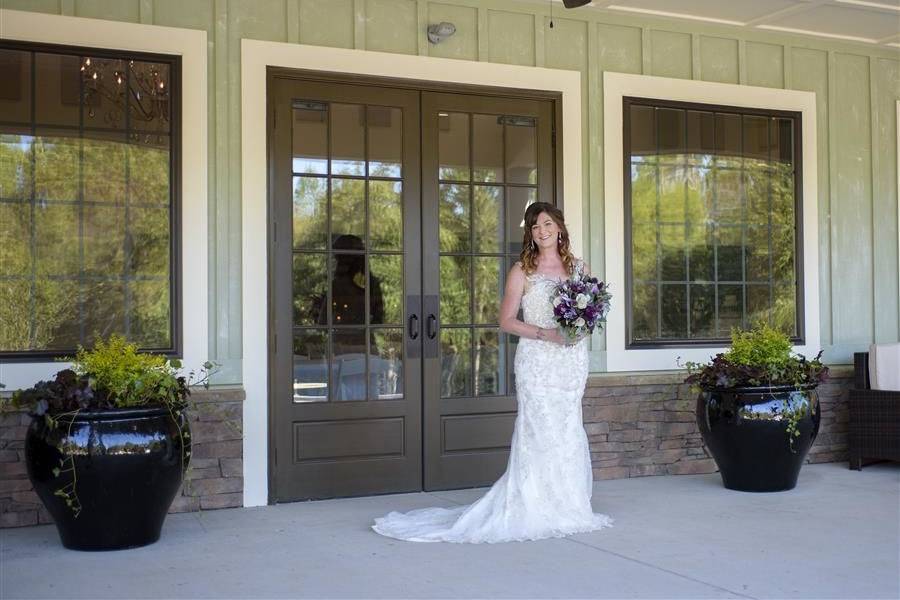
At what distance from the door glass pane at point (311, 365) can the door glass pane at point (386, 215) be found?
2.31ft

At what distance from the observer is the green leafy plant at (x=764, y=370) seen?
6.46 m

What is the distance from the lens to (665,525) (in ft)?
18.4

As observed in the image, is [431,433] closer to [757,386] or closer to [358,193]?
[358,193]

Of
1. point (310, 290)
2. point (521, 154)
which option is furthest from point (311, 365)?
point (521, 154)

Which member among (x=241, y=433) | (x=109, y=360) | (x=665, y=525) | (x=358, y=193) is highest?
(x=358, y=193)

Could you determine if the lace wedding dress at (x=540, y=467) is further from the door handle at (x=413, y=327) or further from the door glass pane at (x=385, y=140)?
the door glass pane at (x=385, y=140)

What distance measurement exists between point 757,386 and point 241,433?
3.23 metres

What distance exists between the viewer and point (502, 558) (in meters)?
4.87

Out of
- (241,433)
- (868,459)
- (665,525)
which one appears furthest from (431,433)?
(868,459)

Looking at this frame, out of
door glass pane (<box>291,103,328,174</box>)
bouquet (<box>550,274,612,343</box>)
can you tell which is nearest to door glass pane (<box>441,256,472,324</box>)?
door glass pane (<box>291,103,328,174</box>)

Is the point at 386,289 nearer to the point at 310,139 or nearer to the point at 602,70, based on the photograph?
the point at 310,139

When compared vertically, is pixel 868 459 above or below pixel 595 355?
below

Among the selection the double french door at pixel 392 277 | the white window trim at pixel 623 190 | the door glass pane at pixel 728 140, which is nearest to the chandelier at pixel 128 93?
the double french door at pixel 392 277

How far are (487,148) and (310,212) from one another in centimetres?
133
